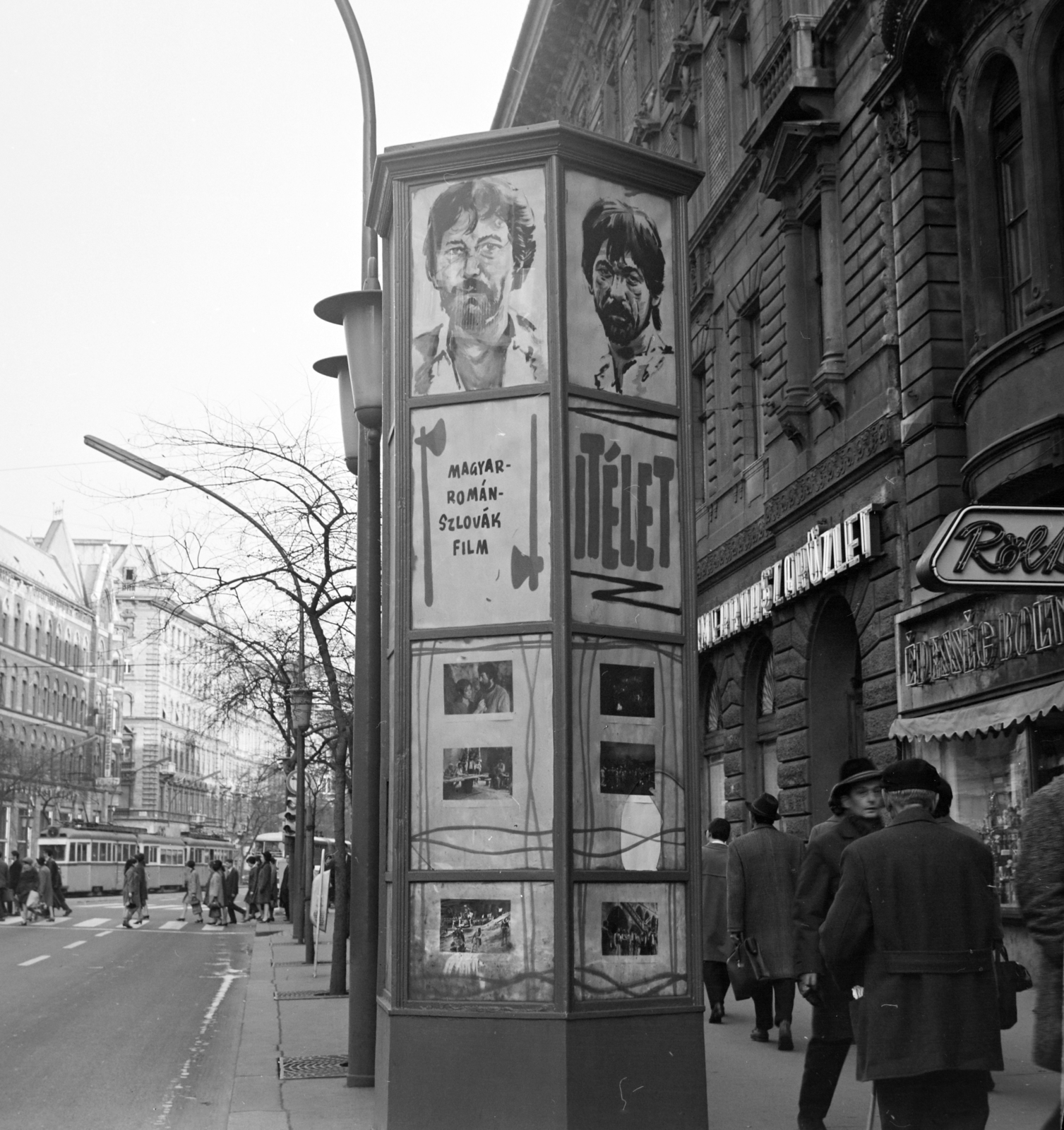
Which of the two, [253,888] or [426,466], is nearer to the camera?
[426,466]

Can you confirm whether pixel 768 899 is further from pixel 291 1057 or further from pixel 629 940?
pixel 629 940

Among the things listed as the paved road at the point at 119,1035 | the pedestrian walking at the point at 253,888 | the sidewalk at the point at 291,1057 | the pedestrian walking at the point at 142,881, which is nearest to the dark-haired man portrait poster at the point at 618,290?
the sidewalk at the point at 291,1057

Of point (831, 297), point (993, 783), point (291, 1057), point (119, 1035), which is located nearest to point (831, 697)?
point (993, 783)

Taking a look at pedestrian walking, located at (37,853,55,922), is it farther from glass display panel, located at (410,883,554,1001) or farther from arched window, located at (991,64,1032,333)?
glass display panel, located at (410,883,554,1001)

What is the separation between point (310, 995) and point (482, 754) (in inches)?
424

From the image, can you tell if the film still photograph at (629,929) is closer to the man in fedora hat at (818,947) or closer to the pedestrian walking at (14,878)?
the man in fedora hat at (818,947)

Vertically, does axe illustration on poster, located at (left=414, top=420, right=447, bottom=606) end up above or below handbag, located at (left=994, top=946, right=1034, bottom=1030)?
above

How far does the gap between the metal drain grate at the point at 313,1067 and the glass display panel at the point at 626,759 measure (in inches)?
154

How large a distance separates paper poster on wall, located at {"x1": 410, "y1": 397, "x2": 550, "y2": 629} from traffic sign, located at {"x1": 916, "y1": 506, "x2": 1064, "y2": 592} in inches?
77.1

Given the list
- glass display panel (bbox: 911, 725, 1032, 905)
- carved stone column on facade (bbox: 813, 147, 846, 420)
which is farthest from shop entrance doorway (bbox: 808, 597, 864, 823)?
glass display panel (bbox: 911, 725, 1032, 905)

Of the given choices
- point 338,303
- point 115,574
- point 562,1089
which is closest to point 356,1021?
point 562,1089

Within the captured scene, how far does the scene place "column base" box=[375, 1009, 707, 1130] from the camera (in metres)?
7.24

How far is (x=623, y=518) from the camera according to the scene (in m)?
8.12

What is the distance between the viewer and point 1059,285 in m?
13.7
